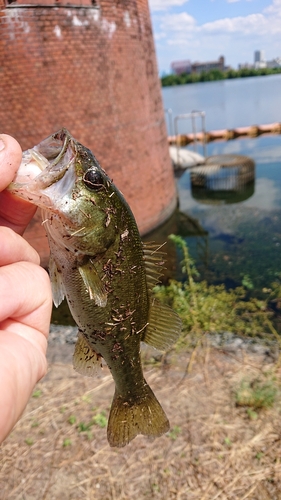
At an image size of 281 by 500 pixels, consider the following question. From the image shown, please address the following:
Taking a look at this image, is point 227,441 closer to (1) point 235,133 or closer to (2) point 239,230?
(2) point 239,230

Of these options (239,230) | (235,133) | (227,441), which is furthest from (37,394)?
(235,133)

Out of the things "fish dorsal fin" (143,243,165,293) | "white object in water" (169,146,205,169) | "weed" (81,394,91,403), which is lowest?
"white object in water" (169,146,205,169)

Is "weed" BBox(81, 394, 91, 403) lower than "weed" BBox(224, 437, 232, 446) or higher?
higher

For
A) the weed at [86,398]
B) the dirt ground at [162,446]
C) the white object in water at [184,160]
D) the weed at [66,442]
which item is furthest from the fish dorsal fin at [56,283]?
the white object in water at [184,160]

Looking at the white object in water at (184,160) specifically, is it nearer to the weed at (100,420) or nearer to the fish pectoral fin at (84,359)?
the weed at (100,420)

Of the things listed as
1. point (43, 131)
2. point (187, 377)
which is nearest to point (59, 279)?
point (187, 377)

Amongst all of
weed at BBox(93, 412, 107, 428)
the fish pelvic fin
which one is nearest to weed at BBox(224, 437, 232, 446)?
weed at BBox(93, 412, 107, 428)

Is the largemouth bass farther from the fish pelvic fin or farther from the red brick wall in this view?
the red brick wall

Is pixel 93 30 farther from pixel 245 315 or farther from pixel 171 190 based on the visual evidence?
pixel 245 315
